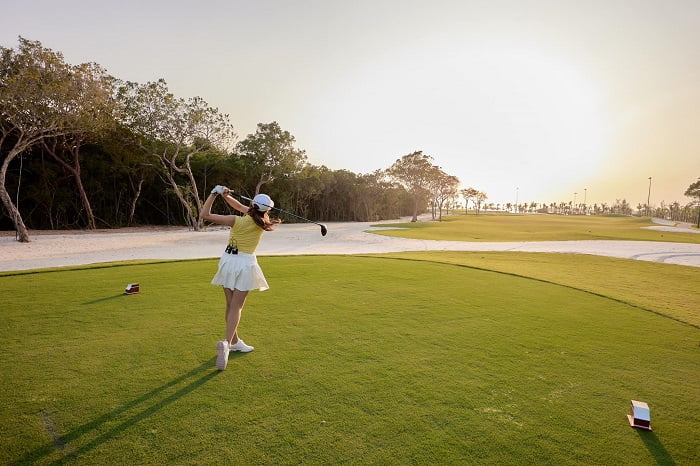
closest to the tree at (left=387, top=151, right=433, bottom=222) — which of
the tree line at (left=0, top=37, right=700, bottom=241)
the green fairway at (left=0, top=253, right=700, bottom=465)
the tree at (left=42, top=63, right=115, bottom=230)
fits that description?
the tree line at (left=0, top=37, right=700, bottom=241)

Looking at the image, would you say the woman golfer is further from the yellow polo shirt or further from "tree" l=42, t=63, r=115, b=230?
"tree" l=42, t=63, r=115, b=230

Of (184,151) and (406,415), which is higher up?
(184,151)

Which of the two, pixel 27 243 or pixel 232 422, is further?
pixel 27 243

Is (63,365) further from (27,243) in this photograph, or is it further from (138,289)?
(27,243)

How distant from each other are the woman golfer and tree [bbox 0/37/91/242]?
782 inches

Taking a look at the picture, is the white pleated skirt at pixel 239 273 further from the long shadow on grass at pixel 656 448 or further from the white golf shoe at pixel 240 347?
the long shadow on grass at pixel 656 448

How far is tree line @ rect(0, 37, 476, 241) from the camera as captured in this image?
17.5 m

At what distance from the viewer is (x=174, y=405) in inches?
122

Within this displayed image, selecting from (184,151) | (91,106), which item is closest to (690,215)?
(184,151)

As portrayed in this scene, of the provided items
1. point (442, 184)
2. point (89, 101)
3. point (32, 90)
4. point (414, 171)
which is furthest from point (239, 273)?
point (442, 184)

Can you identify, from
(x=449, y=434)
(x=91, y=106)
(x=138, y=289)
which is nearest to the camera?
(x=449, y=434)

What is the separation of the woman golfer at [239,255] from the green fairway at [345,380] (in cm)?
66

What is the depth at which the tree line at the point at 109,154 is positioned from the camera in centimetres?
1745

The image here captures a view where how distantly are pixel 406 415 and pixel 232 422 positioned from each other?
1.51 m
